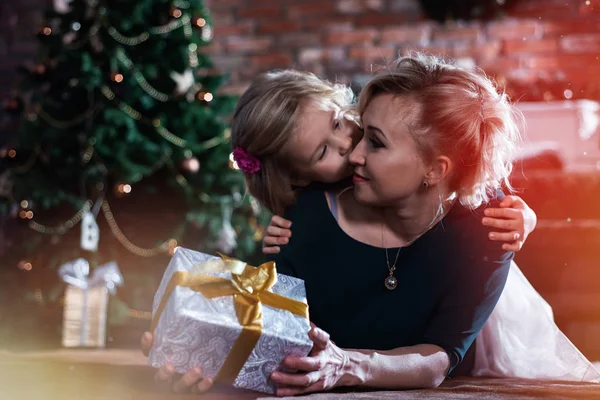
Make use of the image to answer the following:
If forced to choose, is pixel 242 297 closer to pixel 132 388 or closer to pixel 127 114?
pixel 132 388

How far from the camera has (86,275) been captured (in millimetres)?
2885

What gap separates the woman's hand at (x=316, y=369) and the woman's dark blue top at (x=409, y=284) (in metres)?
0.21

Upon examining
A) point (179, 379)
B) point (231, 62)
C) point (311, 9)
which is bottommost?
point (179, 379)

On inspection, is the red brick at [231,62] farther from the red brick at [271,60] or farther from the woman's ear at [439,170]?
the woman's ear at [439,170]

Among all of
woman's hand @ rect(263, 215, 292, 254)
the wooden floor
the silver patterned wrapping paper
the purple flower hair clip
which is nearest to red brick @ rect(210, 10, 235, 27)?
the wooden floor

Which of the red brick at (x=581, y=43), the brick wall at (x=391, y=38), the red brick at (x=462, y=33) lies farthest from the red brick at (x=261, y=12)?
the red brick at (x=581, y=43)

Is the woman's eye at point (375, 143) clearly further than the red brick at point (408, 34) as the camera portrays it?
No

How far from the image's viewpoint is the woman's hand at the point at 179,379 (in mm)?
1220

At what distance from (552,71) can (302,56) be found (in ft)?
4.33

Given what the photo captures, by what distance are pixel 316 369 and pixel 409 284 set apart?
351mm

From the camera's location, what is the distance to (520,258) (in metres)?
2.76

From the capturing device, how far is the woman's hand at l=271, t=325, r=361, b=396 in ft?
4.06

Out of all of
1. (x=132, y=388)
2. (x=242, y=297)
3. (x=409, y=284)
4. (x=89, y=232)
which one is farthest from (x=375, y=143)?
(x=89, y=232)

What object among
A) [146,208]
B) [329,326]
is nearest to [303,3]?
[146,208]
